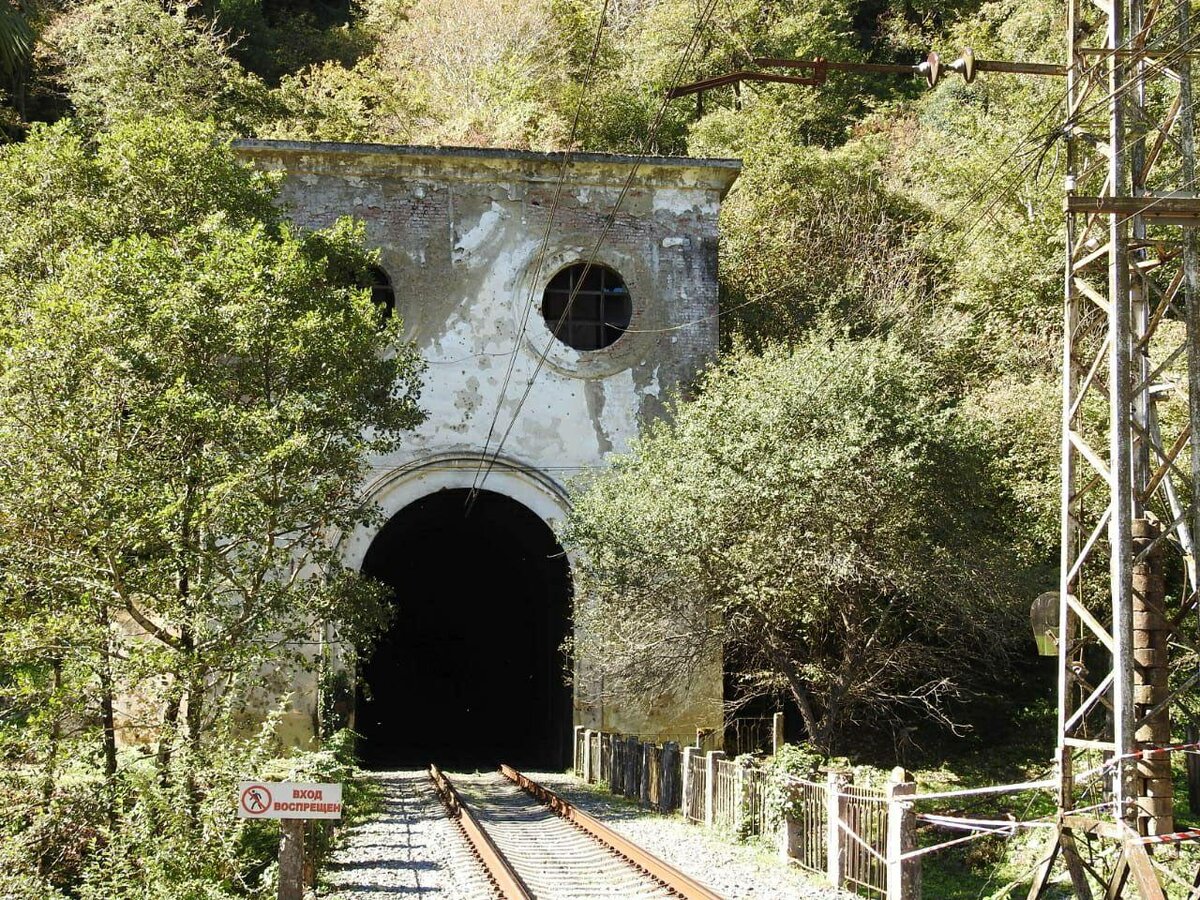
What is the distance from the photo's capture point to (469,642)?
3709cm

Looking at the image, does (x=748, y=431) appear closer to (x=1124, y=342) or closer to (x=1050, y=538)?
(x=1050, y=538)

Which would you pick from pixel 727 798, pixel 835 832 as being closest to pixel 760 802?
pixel 727 798

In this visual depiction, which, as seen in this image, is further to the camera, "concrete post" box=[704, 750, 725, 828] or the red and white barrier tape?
"concrete post" box=[704, 750, 725, 828]

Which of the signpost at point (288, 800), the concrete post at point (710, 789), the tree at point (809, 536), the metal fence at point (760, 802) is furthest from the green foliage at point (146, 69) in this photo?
the signpost at point (288, 800)

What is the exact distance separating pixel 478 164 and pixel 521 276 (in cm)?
215

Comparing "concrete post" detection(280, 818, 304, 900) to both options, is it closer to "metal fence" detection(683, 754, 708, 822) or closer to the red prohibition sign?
the red prohibition sign

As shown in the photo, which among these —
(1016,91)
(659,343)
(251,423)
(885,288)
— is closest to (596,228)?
(659,343)

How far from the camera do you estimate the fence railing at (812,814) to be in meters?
9.42

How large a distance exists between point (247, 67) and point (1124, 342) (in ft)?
110

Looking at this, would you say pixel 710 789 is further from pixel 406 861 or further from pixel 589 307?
pixel 589 307

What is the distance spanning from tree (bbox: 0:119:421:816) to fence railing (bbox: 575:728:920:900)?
4531 millimetres

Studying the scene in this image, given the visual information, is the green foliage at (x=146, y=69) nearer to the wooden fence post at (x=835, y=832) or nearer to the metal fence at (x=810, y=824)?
the metal fence at (x=810, y=824)

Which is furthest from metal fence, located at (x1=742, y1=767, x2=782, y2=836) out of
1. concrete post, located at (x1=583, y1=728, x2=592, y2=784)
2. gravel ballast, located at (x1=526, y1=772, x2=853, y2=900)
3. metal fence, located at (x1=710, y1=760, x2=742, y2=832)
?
concrete post, located at (x1=583, y1=728, x2=592, y2=784)

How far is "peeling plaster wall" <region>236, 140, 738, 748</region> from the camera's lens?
22031mm
